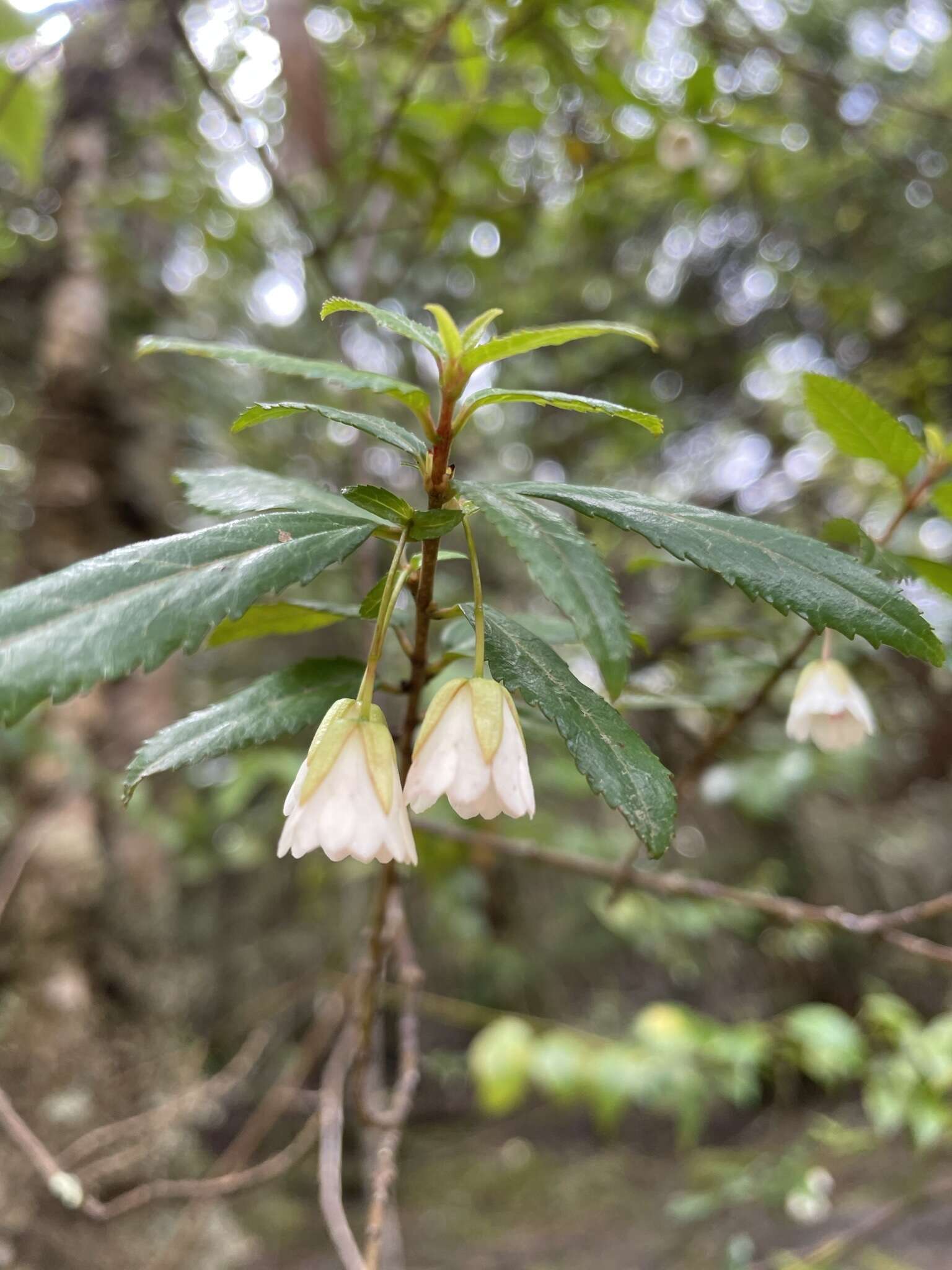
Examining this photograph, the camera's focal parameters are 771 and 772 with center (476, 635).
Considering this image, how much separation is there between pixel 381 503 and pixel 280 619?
0.53ft

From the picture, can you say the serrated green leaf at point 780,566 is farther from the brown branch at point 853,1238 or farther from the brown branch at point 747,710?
the brown branch at point 853,1238

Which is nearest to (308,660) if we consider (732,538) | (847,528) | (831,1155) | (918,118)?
(732,538)

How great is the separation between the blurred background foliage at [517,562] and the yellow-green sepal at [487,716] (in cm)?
85

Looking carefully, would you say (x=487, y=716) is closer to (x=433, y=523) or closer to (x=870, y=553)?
(x=433, y=523)

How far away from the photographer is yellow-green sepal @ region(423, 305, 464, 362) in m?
0.46

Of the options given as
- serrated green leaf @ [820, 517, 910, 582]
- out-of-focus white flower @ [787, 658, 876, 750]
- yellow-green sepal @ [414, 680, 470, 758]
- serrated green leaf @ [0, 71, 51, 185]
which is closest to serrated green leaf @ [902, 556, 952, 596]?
serrated green leaf @ [820, 517, 910, 582]

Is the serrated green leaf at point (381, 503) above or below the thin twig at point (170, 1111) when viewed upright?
above

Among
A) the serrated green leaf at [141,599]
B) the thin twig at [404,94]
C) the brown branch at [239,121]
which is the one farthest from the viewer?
the thin twig at [404,94]

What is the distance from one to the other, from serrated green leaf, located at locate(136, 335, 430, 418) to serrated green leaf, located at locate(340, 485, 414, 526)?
5 cm

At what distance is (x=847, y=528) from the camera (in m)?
0.61

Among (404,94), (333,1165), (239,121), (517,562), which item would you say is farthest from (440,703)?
(517,562)

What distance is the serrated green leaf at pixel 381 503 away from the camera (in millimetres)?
453

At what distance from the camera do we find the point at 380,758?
0.47m

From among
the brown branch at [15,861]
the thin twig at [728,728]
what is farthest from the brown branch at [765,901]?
the brown branch at [15,861]
